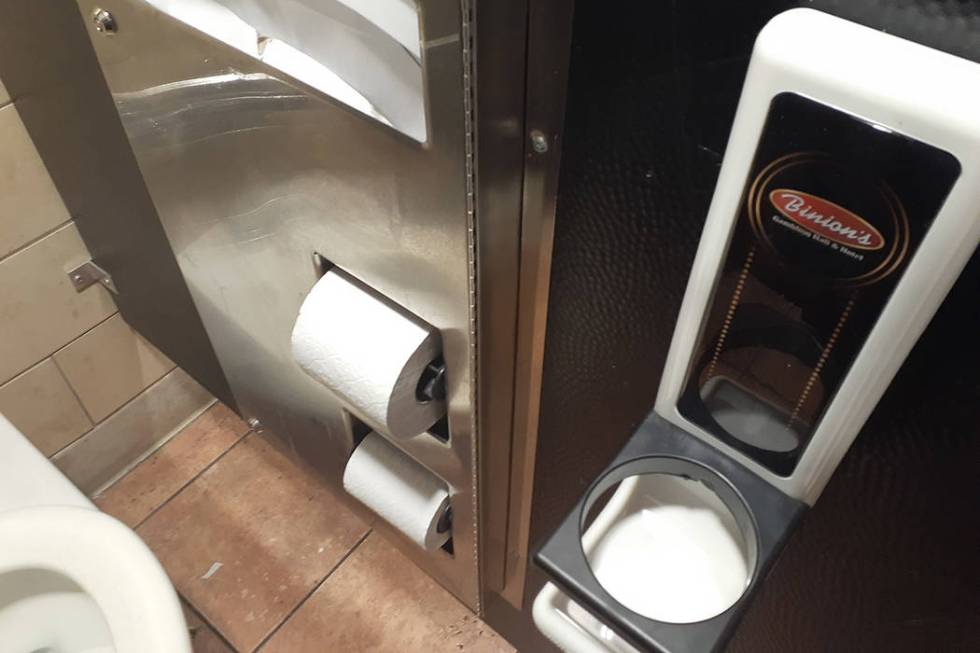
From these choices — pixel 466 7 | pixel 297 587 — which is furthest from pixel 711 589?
pixel 297 587

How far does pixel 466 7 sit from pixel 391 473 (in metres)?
0.56

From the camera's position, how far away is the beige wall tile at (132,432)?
1220mm

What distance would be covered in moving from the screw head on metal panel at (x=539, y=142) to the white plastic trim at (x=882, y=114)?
0.12 m

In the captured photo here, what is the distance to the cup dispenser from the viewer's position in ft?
1.02

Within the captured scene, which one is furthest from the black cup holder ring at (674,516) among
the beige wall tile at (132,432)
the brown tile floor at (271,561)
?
the beige wall tile at (132,432)

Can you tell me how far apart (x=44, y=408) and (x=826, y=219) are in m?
1.15

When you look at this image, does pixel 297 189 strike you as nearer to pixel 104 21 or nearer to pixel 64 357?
pixel 104 21

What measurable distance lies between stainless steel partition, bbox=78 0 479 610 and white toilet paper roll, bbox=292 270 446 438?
0.9 inches

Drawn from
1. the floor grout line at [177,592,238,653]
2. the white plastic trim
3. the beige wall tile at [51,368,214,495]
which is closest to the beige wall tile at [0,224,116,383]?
the beige wall tile at [51,368,214,495]

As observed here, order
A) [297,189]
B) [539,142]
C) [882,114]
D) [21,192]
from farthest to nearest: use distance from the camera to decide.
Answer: [21,192] → [297,189] → [539,142] → [882,114]

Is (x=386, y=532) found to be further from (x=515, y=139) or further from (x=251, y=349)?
(x=515, y=139)

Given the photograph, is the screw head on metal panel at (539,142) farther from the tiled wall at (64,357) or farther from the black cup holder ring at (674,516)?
the tiled wall at (64,357)

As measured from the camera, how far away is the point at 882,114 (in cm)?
31

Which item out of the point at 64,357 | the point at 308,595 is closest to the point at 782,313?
the point at 308,595
